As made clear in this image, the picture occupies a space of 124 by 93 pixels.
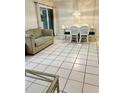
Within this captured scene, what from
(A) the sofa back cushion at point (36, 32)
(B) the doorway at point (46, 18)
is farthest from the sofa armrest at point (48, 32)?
(B) the doorway at point (46, 18)

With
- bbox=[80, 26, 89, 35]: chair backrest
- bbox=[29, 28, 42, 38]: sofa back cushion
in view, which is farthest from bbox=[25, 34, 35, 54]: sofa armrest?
bbox=[80, 26, 89, 35]: chair backrest

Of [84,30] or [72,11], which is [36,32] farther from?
[72,11]

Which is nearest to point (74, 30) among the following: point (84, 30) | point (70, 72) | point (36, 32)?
point (84, 30)

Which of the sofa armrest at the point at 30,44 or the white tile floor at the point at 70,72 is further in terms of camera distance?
the sofa armrest at the point at 30,44

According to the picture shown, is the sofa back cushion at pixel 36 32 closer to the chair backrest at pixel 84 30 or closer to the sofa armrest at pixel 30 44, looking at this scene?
the sofa armrest at pixel 30 44

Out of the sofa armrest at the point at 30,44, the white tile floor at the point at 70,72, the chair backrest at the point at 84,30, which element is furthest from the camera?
the chair backrest at the point at 84,30

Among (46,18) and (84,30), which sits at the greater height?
(46,18)

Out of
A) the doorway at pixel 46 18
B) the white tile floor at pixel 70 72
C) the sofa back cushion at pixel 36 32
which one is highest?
the doorway at pixel 46 18

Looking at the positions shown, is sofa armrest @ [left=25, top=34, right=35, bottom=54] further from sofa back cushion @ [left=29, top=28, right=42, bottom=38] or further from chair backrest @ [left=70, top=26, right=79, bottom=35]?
chair backrest @ [left=70, top=26, right=79, bottom=35]
